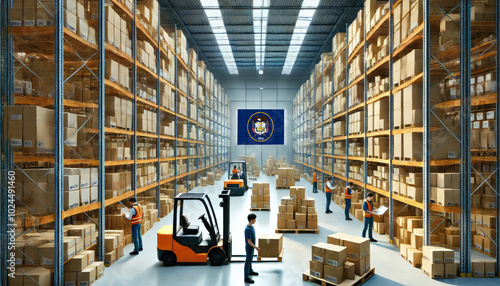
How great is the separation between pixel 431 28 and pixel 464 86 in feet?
5.22

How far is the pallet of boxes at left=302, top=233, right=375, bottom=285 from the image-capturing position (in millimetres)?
5684

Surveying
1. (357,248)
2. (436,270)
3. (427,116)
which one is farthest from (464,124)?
(357,248)

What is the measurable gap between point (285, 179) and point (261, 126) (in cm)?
1251

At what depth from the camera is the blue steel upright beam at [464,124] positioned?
6.22m

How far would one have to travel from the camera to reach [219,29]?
1805 centimetres

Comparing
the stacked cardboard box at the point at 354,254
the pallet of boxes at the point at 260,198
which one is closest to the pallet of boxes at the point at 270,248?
the stacked cardboard box at the point at 354,254

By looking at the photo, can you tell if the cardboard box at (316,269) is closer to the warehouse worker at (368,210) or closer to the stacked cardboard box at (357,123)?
the warehouse worker at (368,210)

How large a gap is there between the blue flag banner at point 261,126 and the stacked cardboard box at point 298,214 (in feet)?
71.5

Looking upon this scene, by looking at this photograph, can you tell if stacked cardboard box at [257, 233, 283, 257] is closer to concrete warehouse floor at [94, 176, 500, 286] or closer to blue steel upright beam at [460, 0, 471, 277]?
concrete warehouse floor at [94, 176, 500, 286]

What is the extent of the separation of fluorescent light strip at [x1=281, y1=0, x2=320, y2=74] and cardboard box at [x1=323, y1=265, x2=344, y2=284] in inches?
468

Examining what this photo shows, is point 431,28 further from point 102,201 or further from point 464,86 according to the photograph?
point 102,201

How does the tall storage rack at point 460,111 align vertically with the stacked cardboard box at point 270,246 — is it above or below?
above

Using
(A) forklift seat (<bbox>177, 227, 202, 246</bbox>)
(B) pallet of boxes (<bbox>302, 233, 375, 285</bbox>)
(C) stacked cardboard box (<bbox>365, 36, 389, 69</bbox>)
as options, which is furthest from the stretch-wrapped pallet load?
(C) stacked cardboard box (<bbox>365, 36, 389, 69</bbox>)

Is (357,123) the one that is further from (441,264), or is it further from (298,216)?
(441,264)
